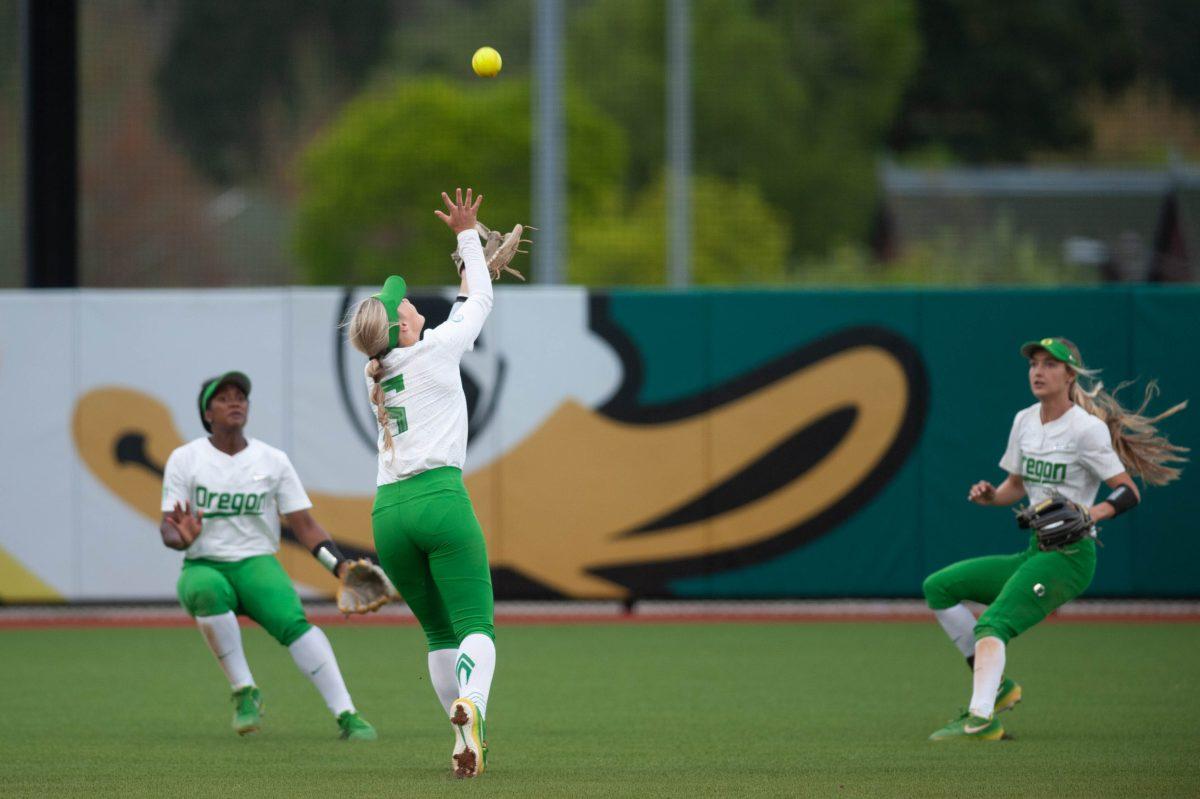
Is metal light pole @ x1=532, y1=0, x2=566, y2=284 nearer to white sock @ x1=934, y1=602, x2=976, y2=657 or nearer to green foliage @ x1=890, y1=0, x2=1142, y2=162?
white sock @ x1=934, y1=602, x2=976, y2=657

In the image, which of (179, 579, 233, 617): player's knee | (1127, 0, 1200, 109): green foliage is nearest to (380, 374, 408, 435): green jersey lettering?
(179, 579, 233, 617): player's knee

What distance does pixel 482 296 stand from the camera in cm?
740

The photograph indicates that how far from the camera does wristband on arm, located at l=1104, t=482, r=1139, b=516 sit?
A: 8.45m

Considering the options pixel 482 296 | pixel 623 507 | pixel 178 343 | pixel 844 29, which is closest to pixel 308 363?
pixel 178 343

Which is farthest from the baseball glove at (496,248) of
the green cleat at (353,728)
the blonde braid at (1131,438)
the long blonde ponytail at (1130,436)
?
the blonde braid at (1131,438)

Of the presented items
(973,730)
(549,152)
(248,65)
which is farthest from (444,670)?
(248,65)

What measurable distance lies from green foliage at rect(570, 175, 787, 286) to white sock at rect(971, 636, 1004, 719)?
110 feet

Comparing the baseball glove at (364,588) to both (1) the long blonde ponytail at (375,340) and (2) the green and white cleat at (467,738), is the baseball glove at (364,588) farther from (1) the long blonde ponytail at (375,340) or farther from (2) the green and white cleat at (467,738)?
(2) the green and white cleat at (467,738)

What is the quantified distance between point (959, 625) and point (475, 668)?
2.87 meters

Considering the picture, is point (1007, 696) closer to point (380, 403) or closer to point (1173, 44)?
point (380, 403)

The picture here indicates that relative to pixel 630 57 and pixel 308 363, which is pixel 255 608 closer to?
pixel 308 363

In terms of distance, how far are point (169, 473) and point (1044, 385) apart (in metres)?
4.43

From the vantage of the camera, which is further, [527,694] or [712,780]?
[527,694]

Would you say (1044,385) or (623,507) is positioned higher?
(1044,385)
